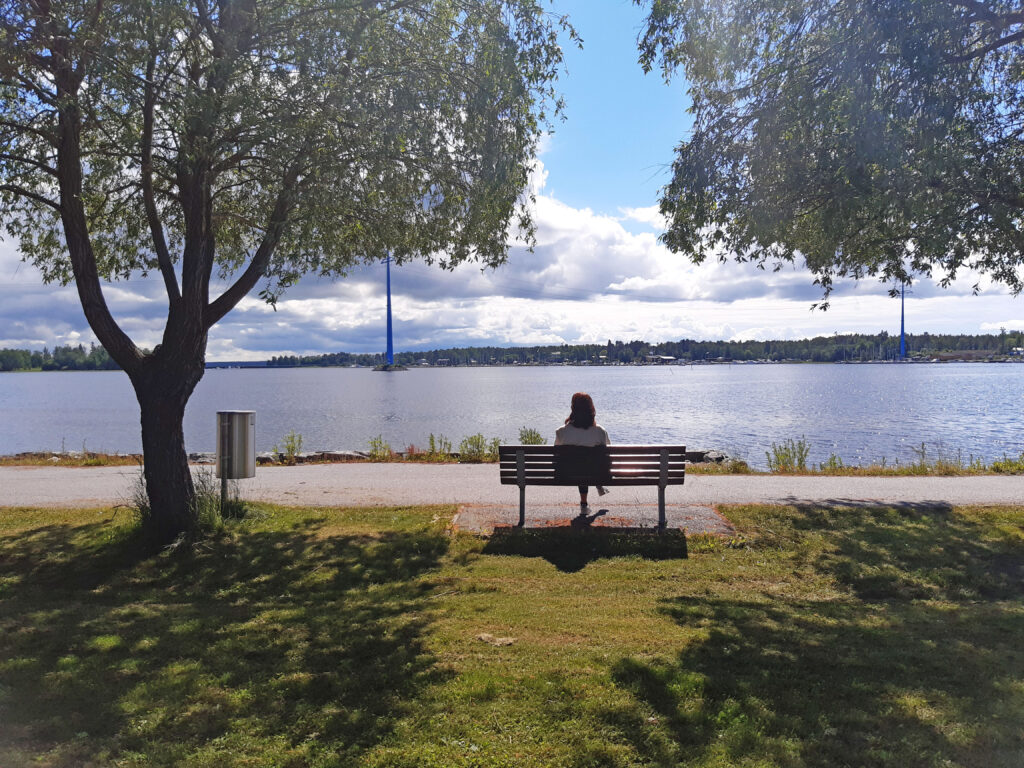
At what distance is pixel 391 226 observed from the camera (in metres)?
10.1

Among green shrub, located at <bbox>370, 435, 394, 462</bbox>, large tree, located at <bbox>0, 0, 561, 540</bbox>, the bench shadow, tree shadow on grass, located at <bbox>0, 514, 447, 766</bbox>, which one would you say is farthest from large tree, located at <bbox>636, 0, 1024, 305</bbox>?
green shrub, located at <bbox>370, 435, 394, 462</bbox>

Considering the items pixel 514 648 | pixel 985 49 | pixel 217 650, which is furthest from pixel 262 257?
pixel 985 49

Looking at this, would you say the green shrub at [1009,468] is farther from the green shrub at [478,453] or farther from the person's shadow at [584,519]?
the green shrub at [478,453]

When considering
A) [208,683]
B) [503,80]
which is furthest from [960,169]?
[208,683]

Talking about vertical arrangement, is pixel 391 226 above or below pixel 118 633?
above

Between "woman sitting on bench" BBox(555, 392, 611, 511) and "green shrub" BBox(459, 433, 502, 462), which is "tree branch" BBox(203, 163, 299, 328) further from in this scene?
"green shrub" BBox(459, 433, 502, 462)

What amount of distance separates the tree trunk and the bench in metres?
3.68

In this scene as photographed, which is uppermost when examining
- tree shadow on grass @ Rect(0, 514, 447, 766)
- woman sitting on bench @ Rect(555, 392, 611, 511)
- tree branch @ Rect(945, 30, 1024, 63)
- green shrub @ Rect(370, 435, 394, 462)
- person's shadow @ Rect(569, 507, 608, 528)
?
tree branch @ Rect(945, 30, 1024, 63)

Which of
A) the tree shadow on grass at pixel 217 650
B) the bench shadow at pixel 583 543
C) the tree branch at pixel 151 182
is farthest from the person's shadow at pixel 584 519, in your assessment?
the tree branch at pixel 151 182

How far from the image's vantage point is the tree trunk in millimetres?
8398

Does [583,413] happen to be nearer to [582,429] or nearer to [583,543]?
[582,429]

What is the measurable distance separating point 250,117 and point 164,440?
360 centimetres

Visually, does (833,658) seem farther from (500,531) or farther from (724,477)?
(724,477)

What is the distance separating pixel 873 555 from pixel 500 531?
404 centimetres
